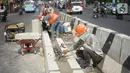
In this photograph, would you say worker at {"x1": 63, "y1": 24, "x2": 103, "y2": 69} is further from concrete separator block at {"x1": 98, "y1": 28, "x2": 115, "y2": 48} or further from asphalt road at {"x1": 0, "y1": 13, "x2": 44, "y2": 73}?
asphalt road at {"x1": 0, "y1": 13, "x2": 44, "y2": 73}

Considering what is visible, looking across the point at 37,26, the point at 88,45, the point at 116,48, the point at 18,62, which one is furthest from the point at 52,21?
the point at 116,48

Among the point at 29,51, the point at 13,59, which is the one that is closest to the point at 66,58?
the point at 13,59

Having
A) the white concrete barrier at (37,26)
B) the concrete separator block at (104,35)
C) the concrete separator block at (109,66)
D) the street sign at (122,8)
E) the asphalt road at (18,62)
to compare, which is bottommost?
the street sign at (122,8)

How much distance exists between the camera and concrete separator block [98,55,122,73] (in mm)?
6965

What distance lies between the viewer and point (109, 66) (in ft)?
24.6

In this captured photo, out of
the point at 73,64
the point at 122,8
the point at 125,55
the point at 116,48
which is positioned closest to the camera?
the point at 125,55

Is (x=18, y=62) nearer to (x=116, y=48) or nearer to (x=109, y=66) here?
(x=109, y=66)

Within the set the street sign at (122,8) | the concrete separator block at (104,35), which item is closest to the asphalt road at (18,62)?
the concrete separator block at (104,35)

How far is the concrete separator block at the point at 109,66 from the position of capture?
6965 millimetres

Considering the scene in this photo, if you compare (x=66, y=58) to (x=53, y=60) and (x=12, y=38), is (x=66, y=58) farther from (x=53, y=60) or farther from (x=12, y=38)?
(x=12, y=38)

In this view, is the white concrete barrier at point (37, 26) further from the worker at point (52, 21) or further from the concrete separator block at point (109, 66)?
the concrete separator block at point (109, 66)

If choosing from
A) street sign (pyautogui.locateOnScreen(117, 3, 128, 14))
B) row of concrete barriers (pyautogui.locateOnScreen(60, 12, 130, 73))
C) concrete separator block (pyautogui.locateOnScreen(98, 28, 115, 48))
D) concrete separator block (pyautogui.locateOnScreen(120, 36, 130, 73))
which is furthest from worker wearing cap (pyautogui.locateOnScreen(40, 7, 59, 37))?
street sign (pyautogui.locateOnScreen(117, 3, 128, 14))

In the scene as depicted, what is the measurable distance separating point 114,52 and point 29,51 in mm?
4977

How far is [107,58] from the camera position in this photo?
780cm
